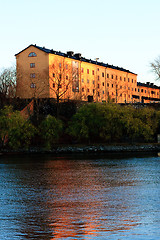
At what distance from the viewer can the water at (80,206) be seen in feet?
48.6

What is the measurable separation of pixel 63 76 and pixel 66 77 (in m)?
7.85

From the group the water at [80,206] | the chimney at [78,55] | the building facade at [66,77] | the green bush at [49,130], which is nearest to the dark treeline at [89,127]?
the green bush at [49,130]

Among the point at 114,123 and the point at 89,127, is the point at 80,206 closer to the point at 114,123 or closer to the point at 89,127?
the point at 114,123

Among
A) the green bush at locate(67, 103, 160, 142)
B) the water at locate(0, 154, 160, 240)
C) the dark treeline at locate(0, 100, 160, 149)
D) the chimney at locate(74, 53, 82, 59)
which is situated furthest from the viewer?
the chimney at locate(74, 53, 82, 59)

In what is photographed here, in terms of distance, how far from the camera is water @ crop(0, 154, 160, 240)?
48.6 ft

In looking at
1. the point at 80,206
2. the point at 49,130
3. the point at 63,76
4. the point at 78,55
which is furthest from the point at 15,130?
the point at 80,206

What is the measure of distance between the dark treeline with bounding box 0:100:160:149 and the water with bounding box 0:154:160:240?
3504cm

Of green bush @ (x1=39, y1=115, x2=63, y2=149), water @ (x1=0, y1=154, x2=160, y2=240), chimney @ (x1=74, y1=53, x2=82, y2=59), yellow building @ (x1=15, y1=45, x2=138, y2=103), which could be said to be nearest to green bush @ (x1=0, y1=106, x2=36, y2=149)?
green bush @ (x1=39, y1=115, x2=63, y2=149)

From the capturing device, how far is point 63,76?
3602 inches

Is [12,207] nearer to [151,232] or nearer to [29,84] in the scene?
[151,232]

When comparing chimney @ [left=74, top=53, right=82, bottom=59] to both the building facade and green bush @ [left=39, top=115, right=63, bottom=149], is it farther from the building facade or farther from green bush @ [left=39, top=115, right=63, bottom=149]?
green bush @ [left=39, top=115, right=63, bottom=149]

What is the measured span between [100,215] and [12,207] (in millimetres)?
5110

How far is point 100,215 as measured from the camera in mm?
17875

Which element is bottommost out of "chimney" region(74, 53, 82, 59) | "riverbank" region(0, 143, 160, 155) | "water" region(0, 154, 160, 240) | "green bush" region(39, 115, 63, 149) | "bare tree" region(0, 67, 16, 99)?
"riverbank" region(0, 143, 160, 155)
